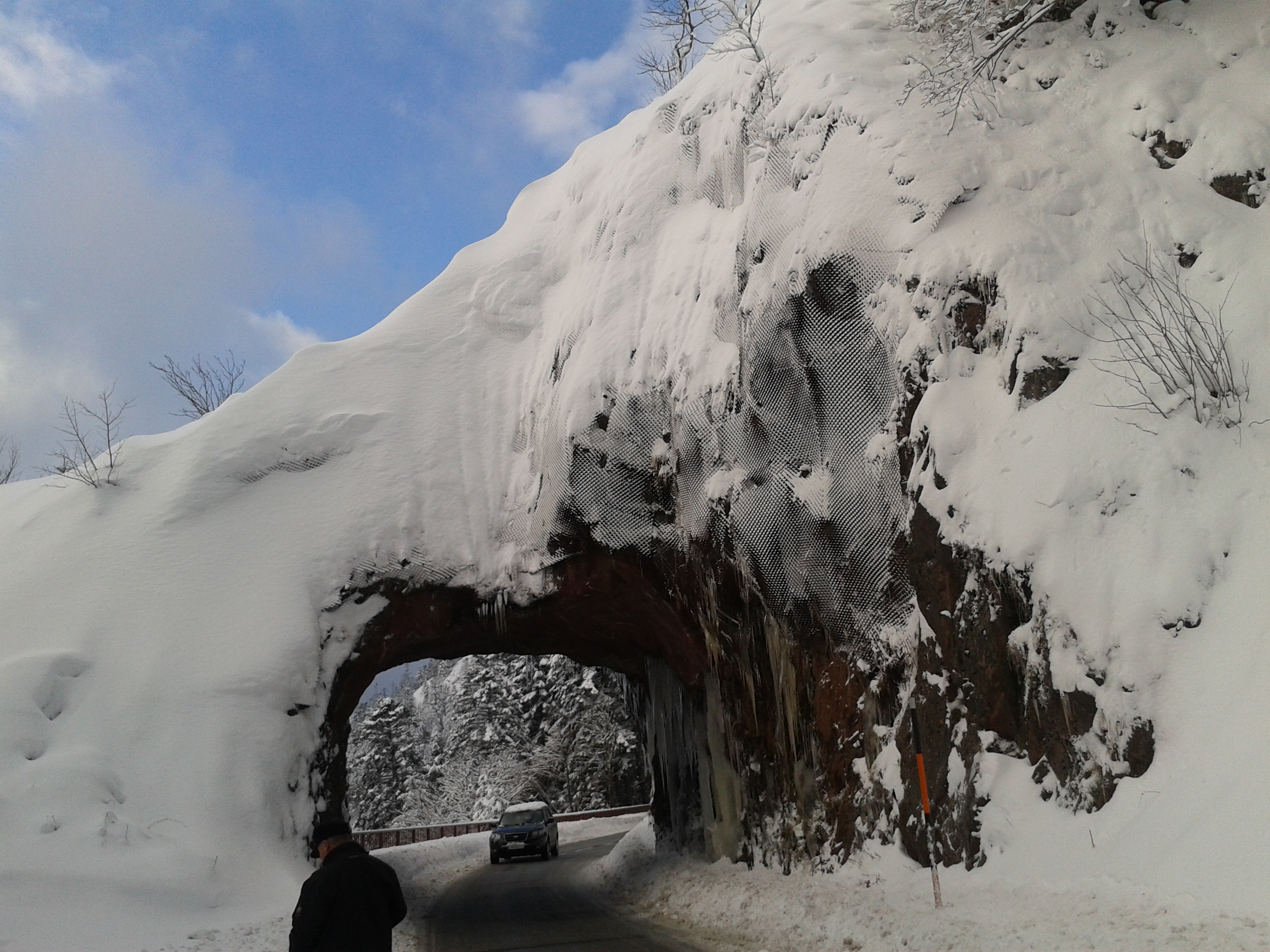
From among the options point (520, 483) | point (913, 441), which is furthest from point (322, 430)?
point (913, 441)

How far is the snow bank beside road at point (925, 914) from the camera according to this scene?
4.98 m

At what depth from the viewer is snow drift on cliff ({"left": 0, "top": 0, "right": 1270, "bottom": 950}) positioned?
22.0 feet

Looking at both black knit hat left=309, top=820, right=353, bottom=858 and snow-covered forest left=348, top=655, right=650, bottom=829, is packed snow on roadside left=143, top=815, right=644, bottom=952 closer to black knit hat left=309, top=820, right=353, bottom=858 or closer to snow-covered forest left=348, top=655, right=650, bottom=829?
black knit hat left=309, top=820, right=353, bottom=858

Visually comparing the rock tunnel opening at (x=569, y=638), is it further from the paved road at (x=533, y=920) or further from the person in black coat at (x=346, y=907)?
the person in black coat at (x=346, y=907)

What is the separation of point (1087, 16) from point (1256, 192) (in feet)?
12.6

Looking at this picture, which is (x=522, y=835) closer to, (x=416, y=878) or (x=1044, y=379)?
(x=416, y=878)

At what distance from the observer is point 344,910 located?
→ 3.90 metres

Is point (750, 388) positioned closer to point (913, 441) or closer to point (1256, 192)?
point (913, 441)

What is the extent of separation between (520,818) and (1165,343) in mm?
20860

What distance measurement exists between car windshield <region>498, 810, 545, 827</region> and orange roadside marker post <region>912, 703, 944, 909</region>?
1793 centimetres

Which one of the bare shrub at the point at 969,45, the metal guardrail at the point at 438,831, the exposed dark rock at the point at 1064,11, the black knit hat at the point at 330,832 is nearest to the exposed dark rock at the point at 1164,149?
the bare shrub at the point at 969,45

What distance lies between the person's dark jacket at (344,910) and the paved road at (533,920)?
5.29 meters

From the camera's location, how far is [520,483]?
14820 millimetres

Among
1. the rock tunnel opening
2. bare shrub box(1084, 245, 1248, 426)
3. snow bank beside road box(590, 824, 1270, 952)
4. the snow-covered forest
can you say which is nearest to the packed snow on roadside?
the rock tunnel opening
